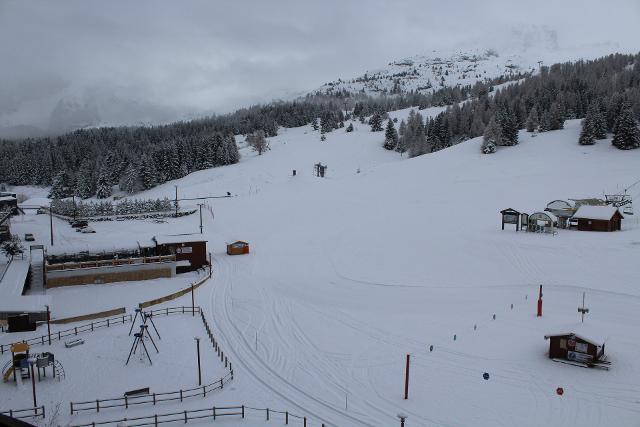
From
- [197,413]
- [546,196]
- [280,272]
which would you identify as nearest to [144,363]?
[197,413]

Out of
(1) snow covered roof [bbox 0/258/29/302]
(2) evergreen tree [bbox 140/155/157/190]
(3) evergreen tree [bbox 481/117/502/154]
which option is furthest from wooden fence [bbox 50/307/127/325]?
(2) evergreen tree [bbox 140/155/157/190]

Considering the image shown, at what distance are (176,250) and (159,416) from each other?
24377 mm

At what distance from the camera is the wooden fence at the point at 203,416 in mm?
17266

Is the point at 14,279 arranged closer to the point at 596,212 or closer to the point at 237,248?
the point at 237,248

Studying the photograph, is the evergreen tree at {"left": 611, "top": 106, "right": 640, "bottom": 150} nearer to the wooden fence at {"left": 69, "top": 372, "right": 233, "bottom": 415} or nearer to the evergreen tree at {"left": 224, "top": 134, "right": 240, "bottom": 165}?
the wooden fence at {"left": 69, "top": 372, "right": 233, "bottom": 415}

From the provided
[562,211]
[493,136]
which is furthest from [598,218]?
[493,136]

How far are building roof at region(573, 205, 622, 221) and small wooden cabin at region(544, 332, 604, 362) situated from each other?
2470 cm

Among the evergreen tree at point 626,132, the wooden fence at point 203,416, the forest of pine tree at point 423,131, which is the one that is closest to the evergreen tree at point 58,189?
the forest of pine tree at point 423,131

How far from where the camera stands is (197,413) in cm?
1825

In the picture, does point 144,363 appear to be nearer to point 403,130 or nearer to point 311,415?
point 311,415

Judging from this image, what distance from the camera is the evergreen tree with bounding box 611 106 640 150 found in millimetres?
69375

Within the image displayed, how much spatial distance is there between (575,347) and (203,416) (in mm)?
17093

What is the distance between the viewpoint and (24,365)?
67.2ft

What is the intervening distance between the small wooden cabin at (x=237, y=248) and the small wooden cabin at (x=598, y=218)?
31.3 m
